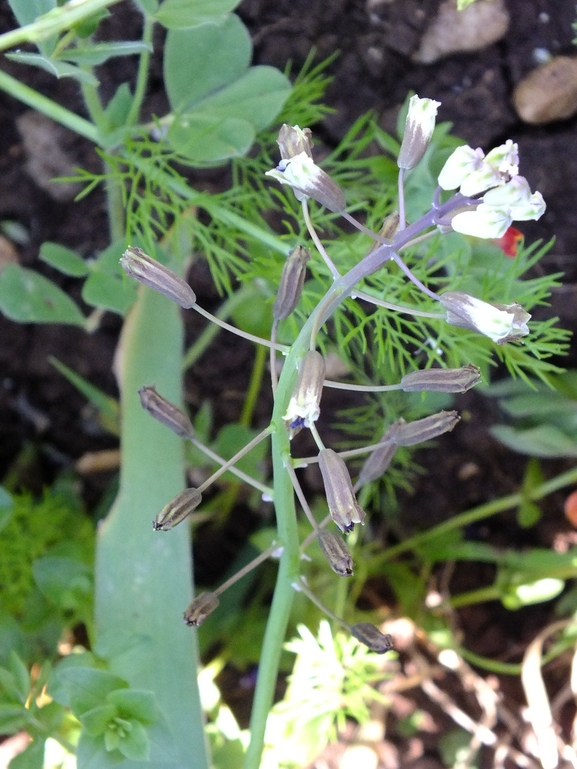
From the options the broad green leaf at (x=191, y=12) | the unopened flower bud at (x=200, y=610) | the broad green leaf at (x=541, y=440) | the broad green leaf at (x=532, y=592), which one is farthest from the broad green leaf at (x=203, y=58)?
the broad green leaf at (x=532, y=592)

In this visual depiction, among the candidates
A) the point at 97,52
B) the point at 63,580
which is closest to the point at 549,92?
the point at 97,52

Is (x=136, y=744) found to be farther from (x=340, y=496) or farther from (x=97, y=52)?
(x=97, y=52)

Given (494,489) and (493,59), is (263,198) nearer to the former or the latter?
(493,59)

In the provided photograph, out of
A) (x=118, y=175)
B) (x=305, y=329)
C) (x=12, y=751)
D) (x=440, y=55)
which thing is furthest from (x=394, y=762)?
(x=440, y=55)

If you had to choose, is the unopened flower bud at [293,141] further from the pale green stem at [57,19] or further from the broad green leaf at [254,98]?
the broad green leaf at [254,98]

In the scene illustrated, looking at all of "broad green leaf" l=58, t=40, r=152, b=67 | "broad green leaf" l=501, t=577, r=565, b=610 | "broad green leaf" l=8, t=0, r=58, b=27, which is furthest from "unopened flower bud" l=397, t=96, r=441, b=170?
"broad green leaf" l=501, t=577, r=565, b=610

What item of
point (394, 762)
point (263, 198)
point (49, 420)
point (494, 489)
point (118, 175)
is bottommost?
point (394, 762)
